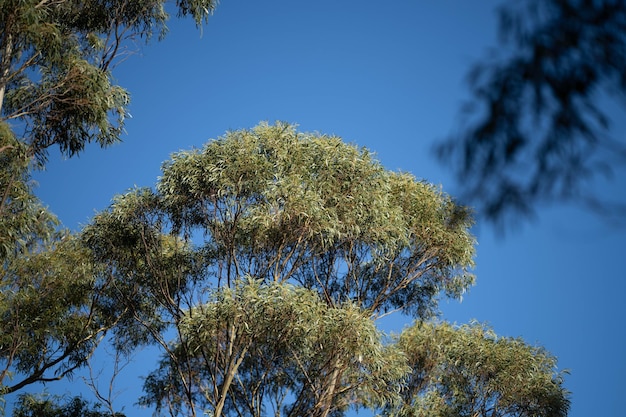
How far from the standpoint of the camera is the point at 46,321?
16891 millimetres

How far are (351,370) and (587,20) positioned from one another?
35.1 ft

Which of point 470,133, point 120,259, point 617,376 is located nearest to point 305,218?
point 120,259

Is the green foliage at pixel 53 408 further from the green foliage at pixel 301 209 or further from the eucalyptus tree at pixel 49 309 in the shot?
the green foliage at pixel 301 209

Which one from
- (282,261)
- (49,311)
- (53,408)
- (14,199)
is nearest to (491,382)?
(282,261)

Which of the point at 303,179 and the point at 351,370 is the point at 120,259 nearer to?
the point at 303,179

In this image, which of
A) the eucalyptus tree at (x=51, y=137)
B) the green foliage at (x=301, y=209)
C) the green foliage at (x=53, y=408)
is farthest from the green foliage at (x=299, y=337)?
the green foliage at (x=53, y=408)

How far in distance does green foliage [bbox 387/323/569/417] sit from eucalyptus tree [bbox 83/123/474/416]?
52.9 inches

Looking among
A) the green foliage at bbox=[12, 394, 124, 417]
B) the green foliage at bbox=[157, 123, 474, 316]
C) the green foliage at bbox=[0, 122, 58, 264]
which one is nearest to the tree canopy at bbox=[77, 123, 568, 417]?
the green foliage at bbox=[157, 123, 474, 316]

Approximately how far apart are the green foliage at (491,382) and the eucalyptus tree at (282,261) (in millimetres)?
1343

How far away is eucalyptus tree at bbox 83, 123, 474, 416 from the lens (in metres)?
13.0

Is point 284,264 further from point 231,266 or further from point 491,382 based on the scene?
point 491,382

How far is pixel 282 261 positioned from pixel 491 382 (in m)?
6.13

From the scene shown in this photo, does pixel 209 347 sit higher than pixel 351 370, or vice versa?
pixel 209 347

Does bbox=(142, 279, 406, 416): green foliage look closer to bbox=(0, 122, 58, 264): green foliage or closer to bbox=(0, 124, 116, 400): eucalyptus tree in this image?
bbox=(0, 122, 58, 264): green foliage
